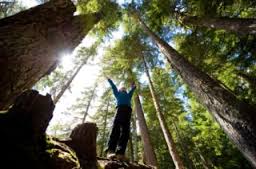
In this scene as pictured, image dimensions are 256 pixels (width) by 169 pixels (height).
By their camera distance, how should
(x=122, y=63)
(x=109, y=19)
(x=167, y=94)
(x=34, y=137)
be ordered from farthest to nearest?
(x=167, y=94), (x=122, y=63), (x=109, y=19), (x=34, y=137)

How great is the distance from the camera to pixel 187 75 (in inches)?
238

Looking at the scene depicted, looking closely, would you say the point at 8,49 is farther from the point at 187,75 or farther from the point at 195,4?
the point at 195,4

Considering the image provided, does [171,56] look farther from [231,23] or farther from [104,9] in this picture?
[104,9]

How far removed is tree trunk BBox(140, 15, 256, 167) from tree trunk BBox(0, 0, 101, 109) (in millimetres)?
4195

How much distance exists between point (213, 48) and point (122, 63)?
5.95 m

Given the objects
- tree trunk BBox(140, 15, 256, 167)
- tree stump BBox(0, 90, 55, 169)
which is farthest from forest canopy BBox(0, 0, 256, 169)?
tree stump BBox(0, 90, 55, 169)

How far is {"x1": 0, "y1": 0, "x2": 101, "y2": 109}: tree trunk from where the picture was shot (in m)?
4.97

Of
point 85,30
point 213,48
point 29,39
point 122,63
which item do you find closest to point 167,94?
point 122,63

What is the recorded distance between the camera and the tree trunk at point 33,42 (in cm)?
497

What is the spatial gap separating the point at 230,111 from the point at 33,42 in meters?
5.13

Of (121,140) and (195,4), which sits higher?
(195,4)

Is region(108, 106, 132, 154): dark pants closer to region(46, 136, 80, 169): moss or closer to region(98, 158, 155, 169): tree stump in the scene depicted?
region(98, 158, 155, 169): tree stump

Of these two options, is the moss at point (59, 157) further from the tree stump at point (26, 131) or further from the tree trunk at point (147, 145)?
the tree trunk at point (147, 145)

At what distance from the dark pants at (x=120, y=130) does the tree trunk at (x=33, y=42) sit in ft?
8.74
